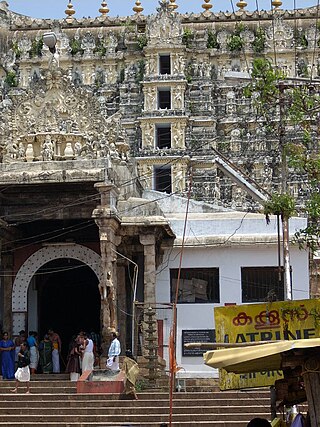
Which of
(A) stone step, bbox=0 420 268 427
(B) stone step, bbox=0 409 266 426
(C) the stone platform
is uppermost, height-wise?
(C) the stone platform

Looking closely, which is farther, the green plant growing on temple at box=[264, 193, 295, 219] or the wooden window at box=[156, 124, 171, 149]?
the wooden window at box=[156, 124, 171, 149]

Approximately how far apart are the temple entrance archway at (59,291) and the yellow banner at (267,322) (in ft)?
50.0

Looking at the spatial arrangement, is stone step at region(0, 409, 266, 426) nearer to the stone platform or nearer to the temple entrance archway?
the stone platform

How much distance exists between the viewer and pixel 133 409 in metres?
20.5

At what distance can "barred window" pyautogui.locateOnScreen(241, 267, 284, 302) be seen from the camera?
2866 cm

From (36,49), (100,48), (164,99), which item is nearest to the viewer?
(164,99)

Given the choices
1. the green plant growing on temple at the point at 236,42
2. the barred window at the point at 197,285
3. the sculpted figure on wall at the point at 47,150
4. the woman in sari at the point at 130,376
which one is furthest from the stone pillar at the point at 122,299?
the green plant growing on temple at the point at 236,42

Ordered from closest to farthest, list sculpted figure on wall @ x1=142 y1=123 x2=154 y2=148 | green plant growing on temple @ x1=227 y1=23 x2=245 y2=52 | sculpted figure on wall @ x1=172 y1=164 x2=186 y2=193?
sculpted figure on wall @ x1=172 y1=164 x2=186 y2=193
sculpted figure on wall @ x1=142 y1=123 x2=154 y2=148
green plant growing on temple @ x1=227 y1=23 x2=245 y2=52

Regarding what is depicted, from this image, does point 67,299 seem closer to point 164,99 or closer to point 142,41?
point 164,99

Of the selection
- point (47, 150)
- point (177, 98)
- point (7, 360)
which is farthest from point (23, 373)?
point (177, 98)

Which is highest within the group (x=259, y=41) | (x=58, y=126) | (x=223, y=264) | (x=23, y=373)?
(x=259, y=41)

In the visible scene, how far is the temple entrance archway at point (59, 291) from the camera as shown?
28766 millimetres

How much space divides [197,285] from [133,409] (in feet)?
28.4

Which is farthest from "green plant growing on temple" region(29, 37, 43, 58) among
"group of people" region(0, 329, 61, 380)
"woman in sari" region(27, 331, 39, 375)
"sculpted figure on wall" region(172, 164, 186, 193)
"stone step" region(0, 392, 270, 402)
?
"stone step" region(0, 392, 270, 402)
